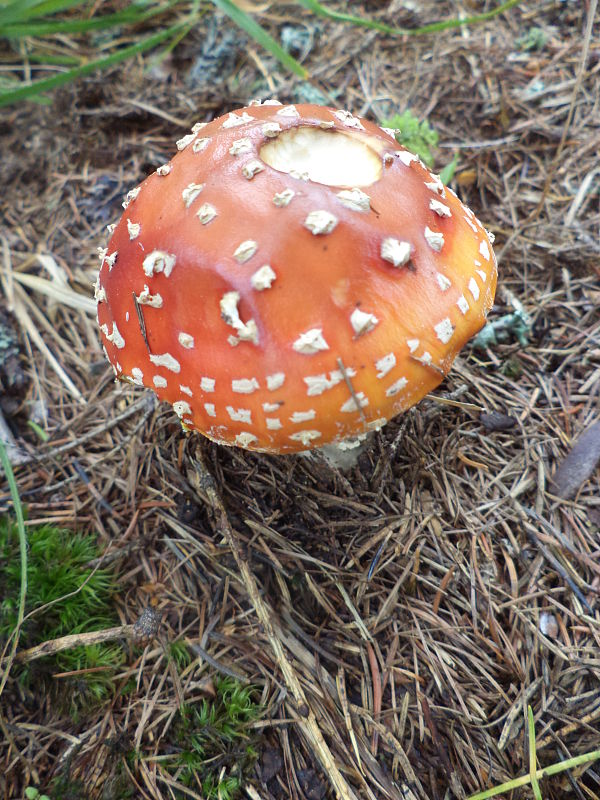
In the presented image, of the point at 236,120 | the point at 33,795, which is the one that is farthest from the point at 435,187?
the point at 33,795

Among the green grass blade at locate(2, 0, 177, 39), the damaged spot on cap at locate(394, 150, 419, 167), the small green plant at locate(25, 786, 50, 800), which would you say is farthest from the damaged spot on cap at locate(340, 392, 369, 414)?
the green grass blade at locate(2, 0, 177, 39)

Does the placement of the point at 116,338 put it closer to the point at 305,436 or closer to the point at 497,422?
the point at 305,436

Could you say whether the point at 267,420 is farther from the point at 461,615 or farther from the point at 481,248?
the point at 461,615

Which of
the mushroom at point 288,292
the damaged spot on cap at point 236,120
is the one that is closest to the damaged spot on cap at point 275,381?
the mushroom at point 288,292

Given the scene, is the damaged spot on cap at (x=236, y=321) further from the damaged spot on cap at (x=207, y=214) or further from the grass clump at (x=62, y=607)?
the grass clump at (x=62, y=607)

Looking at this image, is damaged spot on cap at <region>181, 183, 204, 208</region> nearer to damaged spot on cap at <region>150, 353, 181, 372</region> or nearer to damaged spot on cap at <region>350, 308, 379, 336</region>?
damaged spot on cap at <region>150, 353, 181, 372</region>
